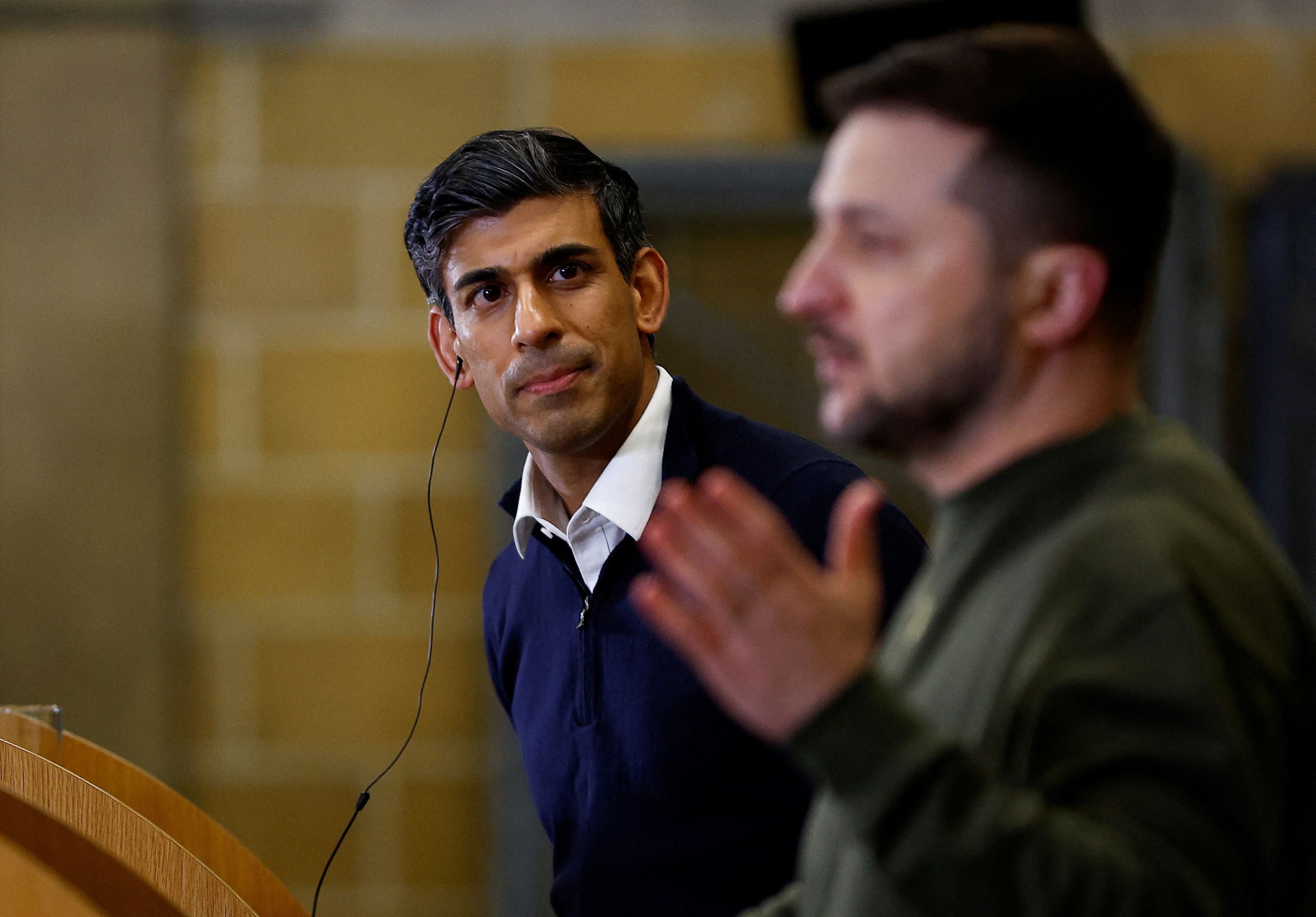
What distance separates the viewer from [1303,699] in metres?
0.64

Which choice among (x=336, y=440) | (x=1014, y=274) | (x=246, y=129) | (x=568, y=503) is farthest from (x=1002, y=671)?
(x=246, y=129)

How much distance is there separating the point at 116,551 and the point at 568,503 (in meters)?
1.33

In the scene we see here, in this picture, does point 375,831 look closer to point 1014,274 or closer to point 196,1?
point 196,1

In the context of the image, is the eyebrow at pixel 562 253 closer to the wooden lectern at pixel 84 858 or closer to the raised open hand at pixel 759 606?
the wooden lectern at pixel 84 858

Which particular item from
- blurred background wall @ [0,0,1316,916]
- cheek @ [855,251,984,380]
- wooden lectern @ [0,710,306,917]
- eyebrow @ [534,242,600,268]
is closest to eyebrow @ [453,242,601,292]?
eyebrow @ [534,242,600,268]

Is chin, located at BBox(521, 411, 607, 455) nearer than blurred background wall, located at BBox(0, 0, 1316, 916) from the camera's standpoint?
Yes

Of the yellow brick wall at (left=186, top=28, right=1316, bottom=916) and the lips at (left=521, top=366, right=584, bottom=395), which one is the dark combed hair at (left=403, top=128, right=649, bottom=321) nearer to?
the lips at (left=521, top=366, right=584, bottom=395)

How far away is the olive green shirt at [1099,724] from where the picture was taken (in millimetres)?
562

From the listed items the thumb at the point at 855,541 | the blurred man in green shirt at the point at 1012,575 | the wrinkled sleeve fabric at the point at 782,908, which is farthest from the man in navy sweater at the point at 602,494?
the thumb at the point at 855,541

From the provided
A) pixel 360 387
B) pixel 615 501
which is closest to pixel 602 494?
pixel 615 501

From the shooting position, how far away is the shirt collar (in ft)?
4.29

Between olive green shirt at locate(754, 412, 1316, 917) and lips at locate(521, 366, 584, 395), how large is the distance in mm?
656

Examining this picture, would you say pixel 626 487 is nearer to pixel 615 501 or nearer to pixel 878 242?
pixel 615 501

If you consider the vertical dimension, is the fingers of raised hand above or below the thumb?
below
